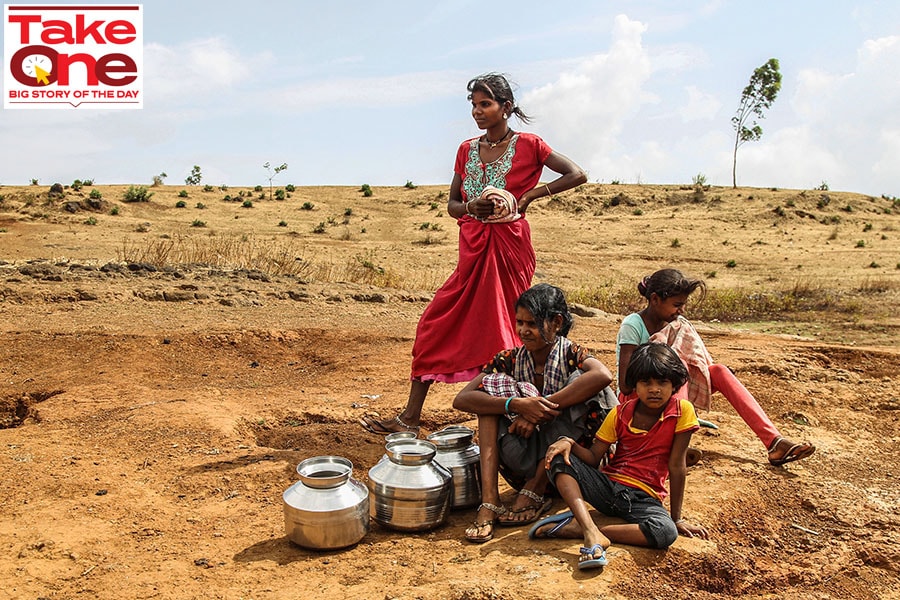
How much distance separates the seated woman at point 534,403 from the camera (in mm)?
2924

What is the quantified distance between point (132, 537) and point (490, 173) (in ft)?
7.51

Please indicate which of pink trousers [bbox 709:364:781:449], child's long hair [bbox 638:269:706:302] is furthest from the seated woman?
pink trousers [bbox 709:364:781:449]

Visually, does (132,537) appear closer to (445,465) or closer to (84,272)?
(445,465)

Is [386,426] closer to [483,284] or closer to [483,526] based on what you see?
[483,284]

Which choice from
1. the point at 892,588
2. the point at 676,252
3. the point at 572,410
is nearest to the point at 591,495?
the point at 572,410

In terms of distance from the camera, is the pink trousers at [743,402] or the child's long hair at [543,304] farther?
the pink trousers at [743,402]

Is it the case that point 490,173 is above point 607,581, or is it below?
above

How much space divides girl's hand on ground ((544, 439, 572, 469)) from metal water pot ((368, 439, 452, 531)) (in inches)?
15.8

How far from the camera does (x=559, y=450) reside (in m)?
2.81

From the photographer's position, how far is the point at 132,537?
9.43 feet

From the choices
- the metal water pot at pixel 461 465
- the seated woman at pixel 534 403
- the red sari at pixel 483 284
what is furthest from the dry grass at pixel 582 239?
the seated woman at pixel 534 403

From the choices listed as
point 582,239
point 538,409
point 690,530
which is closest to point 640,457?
point 690,530

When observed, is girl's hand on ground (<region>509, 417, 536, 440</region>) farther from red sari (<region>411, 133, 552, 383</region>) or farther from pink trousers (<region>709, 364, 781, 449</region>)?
pink trousers (<region>709, 364, 781, 449</region>)

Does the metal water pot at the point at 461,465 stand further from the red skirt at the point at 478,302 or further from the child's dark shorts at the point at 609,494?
the red skirt at the point at 478,302
